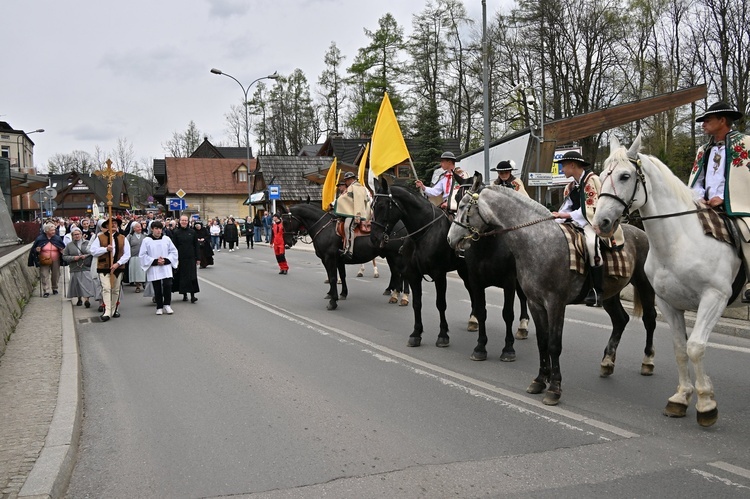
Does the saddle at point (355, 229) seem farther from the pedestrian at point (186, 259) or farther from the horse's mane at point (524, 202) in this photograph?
the horse's mane at point (524, 202)

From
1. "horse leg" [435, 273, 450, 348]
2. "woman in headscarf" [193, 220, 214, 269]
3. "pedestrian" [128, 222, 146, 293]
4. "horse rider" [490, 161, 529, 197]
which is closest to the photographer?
"horse rider" [490, 161, 529, 197]

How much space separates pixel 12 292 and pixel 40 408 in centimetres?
758

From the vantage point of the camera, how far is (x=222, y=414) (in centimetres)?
624

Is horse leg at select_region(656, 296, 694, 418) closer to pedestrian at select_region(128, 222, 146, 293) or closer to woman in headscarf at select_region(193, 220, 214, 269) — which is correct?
pedestrian at select_region(128, 222, 146, 293)

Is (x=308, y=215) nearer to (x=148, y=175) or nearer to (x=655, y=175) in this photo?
(x=655, y=175)

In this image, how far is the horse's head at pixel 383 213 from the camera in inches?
373

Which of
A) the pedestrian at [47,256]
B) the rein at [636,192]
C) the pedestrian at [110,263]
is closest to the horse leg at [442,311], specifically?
the rein at [636,192]

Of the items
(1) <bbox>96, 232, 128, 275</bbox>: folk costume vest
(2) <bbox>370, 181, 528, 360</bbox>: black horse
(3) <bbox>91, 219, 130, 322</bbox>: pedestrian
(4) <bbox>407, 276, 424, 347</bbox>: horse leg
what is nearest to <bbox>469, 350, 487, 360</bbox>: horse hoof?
(2) <bbox>370, 181, 528, 360</bbox>: black horse

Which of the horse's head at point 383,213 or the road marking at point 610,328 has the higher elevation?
the horse's head at point 383,213

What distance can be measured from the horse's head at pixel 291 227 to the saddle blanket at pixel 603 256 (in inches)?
350

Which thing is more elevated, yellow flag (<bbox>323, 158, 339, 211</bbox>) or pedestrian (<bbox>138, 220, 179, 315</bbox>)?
yellow flag (<bbox>323, 158, 339, 211</bbox>)

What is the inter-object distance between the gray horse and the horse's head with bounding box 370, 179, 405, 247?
86.9 inches

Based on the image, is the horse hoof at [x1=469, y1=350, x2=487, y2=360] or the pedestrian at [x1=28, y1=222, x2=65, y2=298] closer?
the horse hoof at [x1=469, y1=350, x2=487, y2=360]

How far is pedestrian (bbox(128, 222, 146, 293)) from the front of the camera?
16528 millimetres
